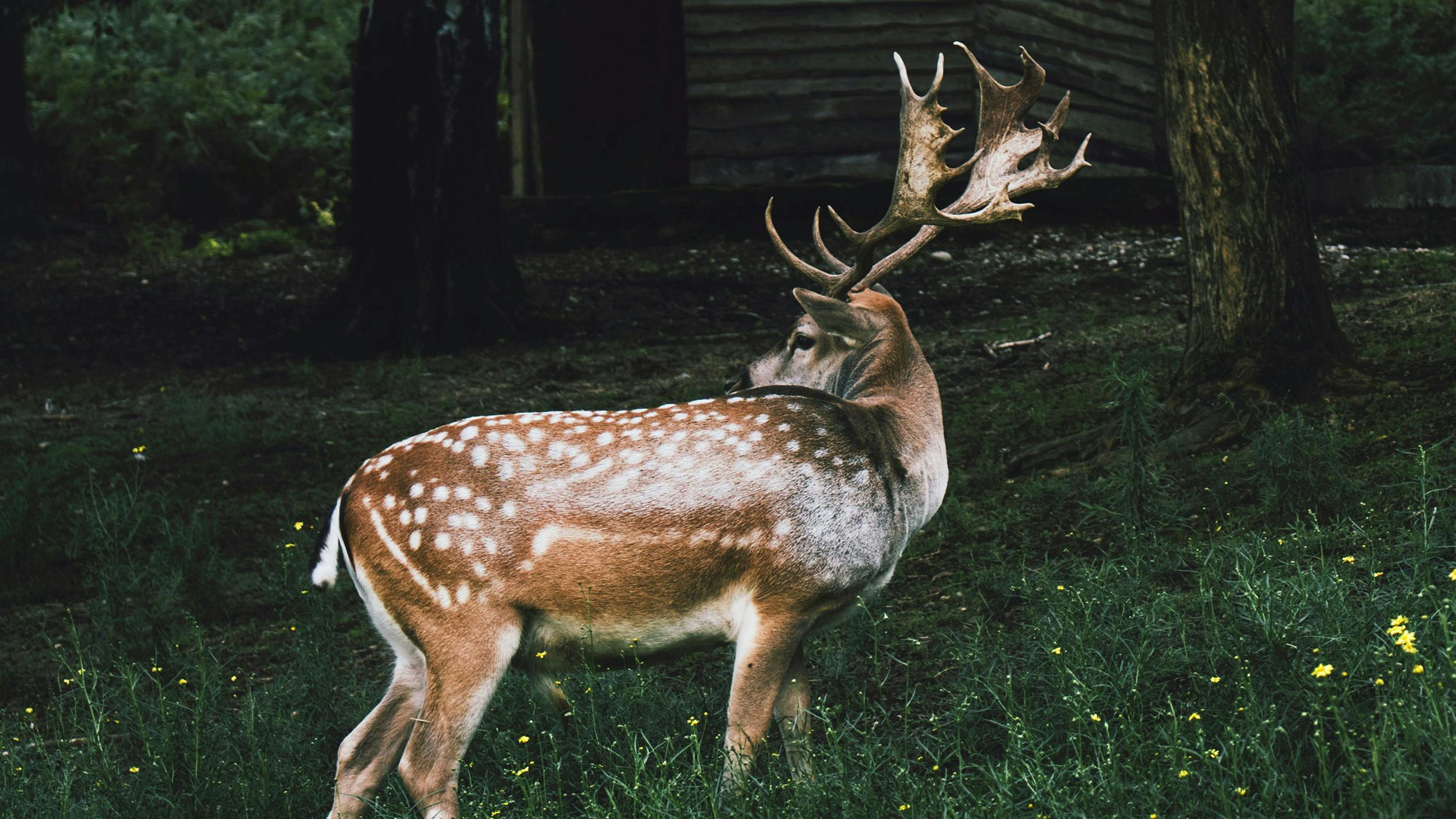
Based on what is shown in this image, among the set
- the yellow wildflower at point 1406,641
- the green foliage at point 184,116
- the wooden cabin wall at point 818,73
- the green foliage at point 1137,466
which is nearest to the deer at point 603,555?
the yellow wildflower at point 1406,641

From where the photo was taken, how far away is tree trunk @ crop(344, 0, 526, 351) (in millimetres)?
9820

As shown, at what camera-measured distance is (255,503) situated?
7164mm

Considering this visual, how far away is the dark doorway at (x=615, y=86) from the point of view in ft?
47.8

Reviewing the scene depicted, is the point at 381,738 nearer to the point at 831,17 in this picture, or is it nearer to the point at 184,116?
the point at 831,17

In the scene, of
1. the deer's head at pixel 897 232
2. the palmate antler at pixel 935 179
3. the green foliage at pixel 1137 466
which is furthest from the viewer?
the green foliage at pixel 1137 466

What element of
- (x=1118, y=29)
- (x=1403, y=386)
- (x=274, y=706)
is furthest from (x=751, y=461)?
(x=1118, y=29)

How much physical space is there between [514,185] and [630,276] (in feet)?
11.4

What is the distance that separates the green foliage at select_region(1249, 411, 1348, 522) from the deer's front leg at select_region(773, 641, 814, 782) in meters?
1.93

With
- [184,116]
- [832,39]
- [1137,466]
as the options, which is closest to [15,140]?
[184,116]

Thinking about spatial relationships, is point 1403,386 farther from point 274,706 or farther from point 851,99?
point 851,99

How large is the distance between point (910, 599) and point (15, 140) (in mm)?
13133

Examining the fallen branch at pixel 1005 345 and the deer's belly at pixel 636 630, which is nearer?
the deer's belly at pixel 636 630

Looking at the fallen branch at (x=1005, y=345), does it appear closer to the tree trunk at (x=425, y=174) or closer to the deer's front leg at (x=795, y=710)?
the tree trunk at (x=425, y=174)

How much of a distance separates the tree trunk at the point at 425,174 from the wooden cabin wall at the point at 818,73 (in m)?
4.38
